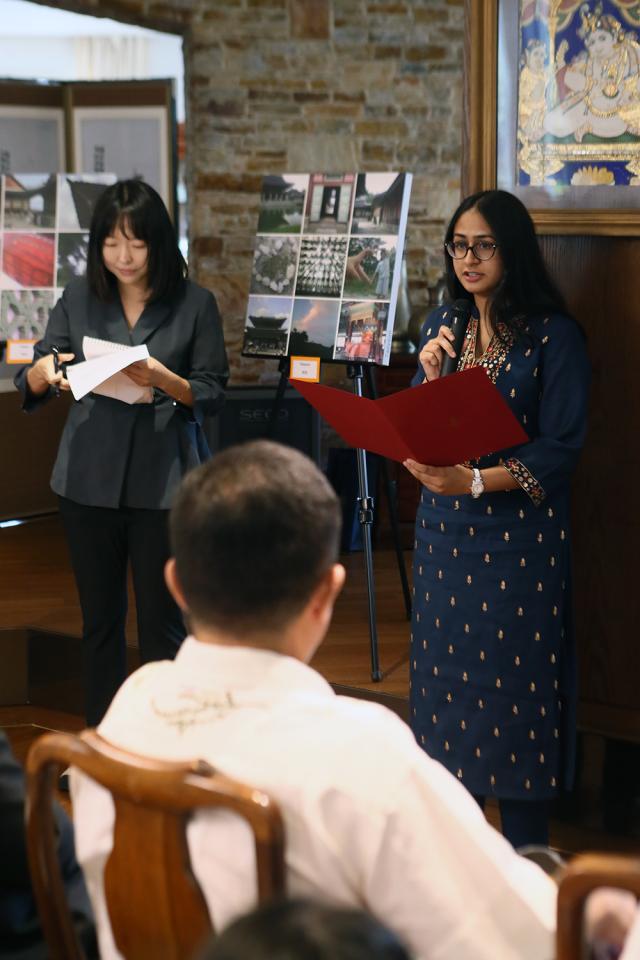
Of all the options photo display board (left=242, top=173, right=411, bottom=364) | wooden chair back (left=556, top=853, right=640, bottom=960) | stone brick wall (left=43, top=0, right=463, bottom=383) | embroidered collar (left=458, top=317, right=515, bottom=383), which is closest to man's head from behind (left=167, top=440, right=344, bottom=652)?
wooden chair back (left=556, top=853, right=640, bottom=960)

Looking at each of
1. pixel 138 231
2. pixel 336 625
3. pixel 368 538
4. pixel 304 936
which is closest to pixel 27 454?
pixel 336 625

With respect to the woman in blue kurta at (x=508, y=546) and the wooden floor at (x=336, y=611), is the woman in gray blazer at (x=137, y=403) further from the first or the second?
the wooden floor at (x=336, y=611)

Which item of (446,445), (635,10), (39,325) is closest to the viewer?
(446,445)

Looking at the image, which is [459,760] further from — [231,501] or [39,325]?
[39,325]

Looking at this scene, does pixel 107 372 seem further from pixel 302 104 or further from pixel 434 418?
A: pixel 302 104

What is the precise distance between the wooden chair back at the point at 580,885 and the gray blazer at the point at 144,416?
213 cm

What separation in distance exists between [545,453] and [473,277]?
39cm

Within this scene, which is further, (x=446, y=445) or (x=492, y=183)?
(x=492, y=183)

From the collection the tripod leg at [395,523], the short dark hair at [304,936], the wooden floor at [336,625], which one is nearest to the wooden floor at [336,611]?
the wooden floor at [336,625]

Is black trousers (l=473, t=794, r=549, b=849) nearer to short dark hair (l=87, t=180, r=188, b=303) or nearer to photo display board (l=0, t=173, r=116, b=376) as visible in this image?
short dark hair (l=87, t=180, r=188, b=303)

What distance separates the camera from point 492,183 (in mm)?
3000

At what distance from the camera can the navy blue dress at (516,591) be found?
8.39ft

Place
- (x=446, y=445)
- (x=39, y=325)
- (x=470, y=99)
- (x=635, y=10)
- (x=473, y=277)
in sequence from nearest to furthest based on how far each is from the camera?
(x=446, y=445)
(x=473, y=277)
(x=635, y=10)
(x=470, y=99)
(x=39, y=325)

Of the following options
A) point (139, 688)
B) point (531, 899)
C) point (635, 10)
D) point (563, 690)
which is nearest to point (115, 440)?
point (563, 690)
